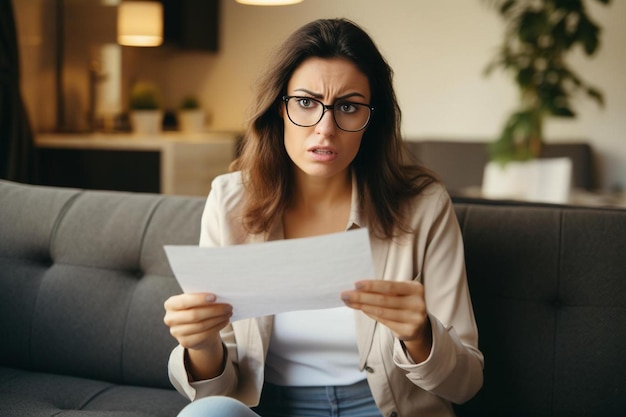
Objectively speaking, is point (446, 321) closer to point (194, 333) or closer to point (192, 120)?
point (194, 333)

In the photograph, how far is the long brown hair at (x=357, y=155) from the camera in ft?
4.79

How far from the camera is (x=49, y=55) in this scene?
464cm

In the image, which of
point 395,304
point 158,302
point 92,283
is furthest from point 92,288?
point 395,304

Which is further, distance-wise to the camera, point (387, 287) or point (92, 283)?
A: point (92, 283)

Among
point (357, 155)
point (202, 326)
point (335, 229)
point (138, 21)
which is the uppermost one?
point (138, 21)

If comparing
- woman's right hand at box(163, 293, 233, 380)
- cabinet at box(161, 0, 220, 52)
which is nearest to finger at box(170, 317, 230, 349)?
woman's right hand at box(163, 293, 233, 380)

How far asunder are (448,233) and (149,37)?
3.87 m

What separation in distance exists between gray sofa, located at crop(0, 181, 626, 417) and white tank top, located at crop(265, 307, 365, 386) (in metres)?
0.29

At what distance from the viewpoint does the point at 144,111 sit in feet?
16.4

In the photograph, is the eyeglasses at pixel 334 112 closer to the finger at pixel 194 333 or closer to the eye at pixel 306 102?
the eye at pixel 306 102

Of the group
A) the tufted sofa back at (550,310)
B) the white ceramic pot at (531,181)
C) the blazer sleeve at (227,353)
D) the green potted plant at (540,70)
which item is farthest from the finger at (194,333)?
the green potted plant at (540,70)

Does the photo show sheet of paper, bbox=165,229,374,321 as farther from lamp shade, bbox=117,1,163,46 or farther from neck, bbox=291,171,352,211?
lamp shade, bbox=117,1,163,46

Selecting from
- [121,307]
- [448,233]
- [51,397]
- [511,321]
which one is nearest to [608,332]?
Answer: [511,321]

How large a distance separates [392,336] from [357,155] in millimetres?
383
